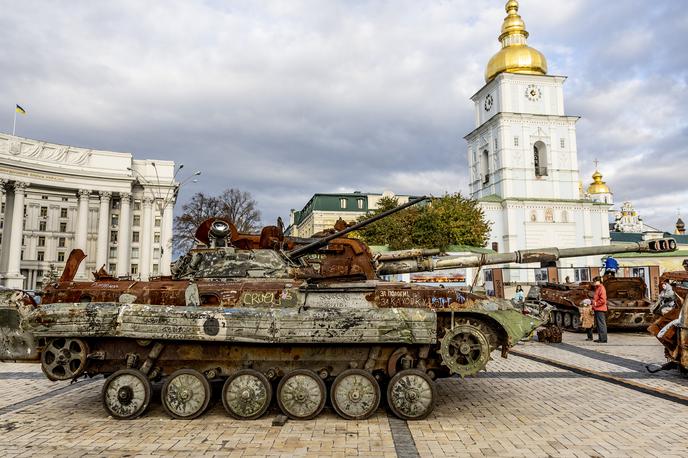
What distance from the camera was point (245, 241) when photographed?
9.09 metres

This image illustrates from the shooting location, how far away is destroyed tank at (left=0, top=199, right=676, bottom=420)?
6406 mm

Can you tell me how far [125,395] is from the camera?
6613 mm

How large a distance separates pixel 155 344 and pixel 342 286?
8.87 feet

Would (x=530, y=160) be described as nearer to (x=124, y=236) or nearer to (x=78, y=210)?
(x=124, y=236)

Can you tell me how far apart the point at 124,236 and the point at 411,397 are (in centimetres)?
6403

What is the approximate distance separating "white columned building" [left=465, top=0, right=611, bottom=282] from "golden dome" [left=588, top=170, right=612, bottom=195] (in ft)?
100

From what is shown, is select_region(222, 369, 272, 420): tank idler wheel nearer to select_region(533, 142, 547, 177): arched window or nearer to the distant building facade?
select_region(533, 142, 547, 177): arched window

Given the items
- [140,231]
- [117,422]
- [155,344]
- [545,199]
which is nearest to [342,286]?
[155,344]

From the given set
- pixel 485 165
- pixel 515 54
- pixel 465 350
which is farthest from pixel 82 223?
pixel 465 350

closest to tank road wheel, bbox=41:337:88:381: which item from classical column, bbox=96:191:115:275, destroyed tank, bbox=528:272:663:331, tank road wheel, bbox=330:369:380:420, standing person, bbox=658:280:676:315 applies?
tank road wheel, bbox=330:369:380:420

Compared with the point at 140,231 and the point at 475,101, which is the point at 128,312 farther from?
the point at 140,231

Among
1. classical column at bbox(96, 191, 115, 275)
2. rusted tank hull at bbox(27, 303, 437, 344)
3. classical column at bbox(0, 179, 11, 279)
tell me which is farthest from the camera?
classical column at bbox(96, 191, 115, 275)

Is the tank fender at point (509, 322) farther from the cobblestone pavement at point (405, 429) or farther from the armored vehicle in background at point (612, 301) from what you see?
the armored vehicle in background at point (612, 301)

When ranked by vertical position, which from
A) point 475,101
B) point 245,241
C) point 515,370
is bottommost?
point 515,370
